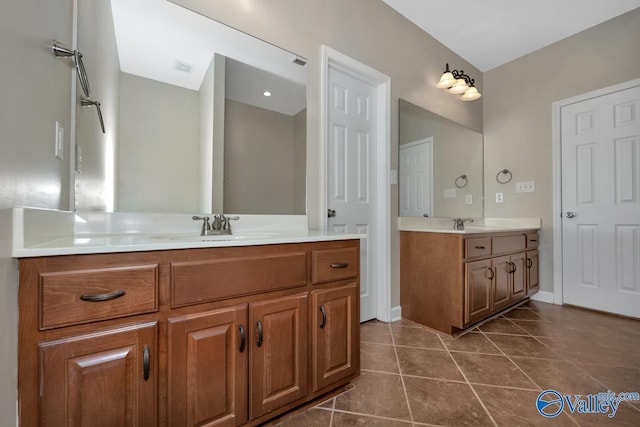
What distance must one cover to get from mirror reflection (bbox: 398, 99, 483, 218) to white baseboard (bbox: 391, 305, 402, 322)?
2.69ft

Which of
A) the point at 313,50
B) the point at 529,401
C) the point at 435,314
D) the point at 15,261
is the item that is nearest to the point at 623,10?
the point at 313,50

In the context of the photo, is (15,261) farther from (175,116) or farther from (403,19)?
(403,19)

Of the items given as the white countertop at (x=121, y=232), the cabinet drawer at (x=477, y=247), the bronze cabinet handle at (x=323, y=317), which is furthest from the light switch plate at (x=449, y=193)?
the bronze cabinet handle at (x=323, y=317)

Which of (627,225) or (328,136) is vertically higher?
(328,136)

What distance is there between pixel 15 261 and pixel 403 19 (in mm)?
3029

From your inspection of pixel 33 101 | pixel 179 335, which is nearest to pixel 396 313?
pixel 179 335

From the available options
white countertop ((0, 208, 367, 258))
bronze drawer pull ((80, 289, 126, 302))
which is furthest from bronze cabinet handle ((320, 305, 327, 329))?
bronze drawer pull ((80, 289, 126, 302))

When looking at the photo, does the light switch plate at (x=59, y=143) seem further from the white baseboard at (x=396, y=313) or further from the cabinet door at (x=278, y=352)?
the white baseboard at (x=396, y=313)

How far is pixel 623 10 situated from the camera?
7.93 ft

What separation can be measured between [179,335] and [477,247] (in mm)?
2083

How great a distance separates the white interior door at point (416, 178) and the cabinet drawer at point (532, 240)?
108cm

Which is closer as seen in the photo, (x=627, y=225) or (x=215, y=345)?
(x=215, y=345)

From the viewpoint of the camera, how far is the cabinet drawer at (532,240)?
2773mm

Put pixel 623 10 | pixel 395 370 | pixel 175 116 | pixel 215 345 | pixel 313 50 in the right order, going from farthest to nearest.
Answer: pixel 623 10
pixel 313 50
pixel 395 370
pixel 175 116
pixel 215 345
